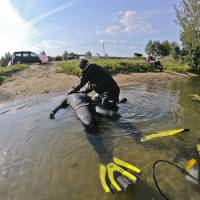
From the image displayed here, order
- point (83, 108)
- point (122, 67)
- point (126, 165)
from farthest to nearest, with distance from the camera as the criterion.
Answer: point (122, 67) → point (83, 108) → point (126, 165)

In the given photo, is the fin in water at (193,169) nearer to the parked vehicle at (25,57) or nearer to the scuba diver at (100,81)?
the scuba diver at (100,81)

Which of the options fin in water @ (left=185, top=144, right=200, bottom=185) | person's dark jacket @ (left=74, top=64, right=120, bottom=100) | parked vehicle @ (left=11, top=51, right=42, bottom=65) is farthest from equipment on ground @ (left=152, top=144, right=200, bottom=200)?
parked vehicle @ (left=11, top=51, right=42, bottom=65)

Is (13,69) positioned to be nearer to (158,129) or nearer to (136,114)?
(136,114)

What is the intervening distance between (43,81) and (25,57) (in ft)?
38.2

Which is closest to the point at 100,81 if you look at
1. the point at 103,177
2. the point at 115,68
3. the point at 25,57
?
the point at 103,177

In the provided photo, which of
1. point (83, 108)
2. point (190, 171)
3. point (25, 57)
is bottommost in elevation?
point (190, 171)

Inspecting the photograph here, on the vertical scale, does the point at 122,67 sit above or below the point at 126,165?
above

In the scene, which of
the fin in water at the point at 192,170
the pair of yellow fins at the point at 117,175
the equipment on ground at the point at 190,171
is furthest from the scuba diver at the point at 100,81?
the fin in water at the point at 192,170

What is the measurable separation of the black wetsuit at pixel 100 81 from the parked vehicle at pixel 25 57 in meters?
20.1

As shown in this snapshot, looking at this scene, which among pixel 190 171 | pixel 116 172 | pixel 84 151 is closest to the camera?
pixel 190 171

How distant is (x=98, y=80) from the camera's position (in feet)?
29.6

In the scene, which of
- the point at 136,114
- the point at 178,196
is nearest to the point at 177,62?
the point at 136,114

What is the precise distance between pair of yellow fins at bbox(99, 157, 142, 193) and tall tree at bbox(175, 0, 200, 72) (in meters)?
18.9

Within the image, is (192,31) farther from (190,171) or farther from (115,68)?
(190,171)
